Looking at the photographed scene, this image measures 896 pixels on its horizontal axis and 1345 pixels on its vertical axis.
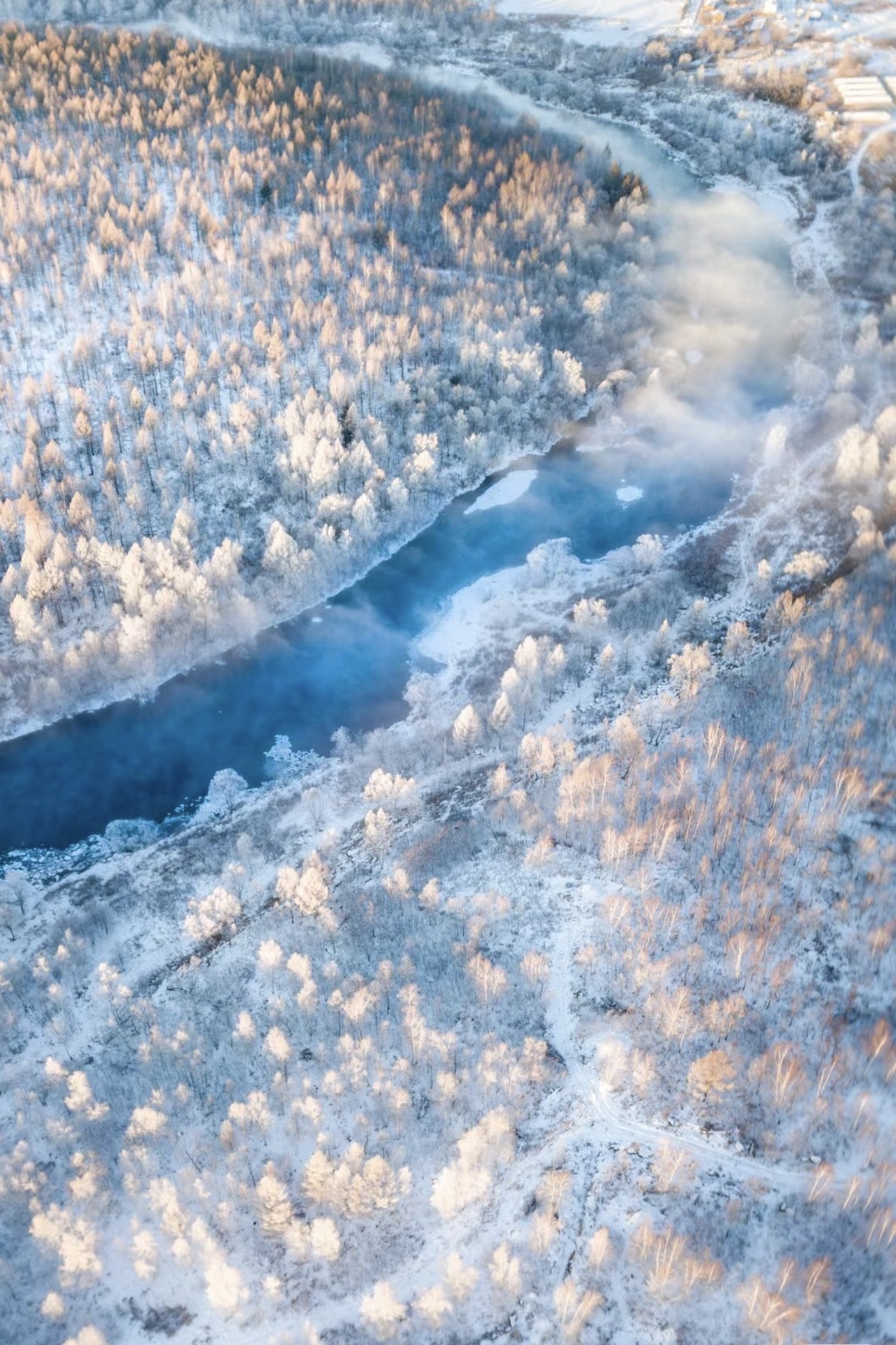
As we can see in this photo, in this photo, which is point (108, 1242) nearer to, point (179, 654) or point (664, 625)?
point (179, 654)

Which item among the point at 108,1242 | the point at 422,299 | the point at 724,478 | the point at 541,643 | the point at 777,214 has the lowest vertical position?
the point at 108,1242

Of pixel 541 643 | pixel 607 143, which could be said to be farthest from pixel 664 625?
pixel 607 143

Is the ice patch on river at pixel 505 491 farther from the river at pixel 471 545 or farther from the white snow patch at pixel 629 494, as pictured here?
the white snow patch at pixel 629 494

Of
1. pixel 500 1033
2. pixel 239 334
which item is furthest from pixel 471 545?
pixel 500 1033

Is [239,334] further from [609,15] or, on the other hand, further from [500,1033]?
[609,15]

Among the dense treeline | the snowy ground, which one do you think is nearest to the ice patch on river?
the dense treeline

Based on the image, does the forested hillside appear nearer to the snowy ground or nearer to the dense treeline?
the dense treeline
